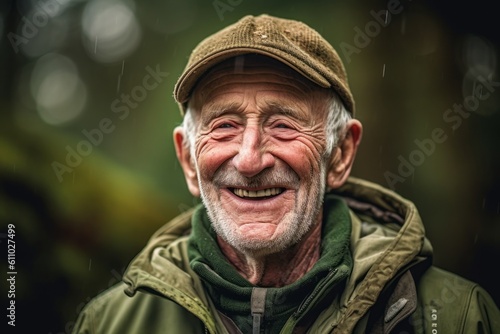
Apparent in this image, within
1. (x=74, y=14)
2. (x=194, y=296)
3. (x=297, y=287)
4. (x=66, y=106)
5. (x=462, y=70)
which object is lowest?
(x=462, y=70)

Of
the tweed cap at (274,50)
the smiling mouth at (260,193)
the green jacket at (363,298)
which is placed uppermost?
the tweed cap at (274,50)

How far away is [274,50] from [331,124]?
0.51 meters

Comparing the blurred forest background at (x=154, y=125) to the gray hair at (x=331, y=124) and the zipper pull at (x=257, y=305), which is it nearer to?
the gray hair at (x=331, y=124)

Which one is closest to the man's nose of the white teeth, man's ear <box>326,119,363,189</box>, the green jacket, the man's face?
the man's face

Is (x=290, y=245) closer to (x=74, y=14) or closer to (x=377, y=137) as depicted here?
(x=377, y=137)

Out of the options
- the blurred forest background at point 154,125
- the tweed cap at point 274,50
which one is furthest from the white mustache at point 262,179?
the blurred forest background at point 154,125

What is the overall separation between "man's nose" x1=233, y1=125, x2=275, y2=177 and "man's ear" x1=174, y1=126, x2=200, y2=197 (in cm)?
44

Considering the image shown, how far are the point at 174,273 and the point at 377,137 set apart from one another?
3270 millimetres

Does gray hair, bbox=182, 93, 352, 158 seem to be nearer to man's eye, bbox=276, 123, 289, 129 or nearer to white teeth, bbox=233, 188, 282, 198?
man's eye, bbox=276, 123, 289, 129

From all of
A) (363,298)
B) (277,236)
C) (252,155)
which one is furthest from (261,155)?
(363,298)

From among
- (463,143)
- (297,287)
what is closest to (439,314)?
(297,287)

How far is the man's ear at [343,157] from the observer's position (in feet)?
9.49

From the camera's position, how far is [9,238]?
14.3 ft

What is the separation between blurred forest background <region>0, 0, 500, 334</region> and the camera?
4.77 m
